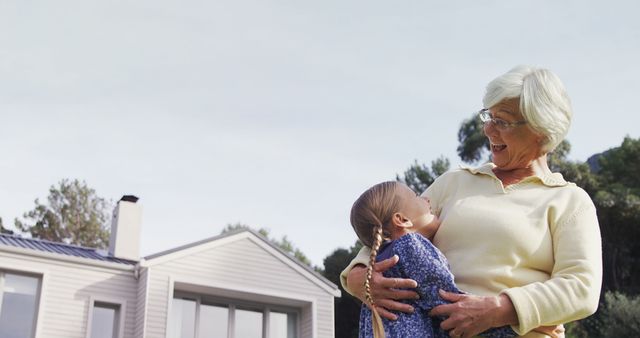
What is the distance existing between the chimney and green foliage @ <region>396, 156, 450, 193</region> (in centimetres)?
1552

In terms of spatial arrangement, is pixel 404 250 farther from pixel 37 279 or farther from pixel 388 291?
pixel 37 279

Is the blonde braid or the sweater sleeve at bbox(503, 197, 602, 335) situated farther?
the blonde braid

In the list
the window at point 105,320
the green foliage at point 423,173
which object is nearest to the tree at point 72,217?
the green foliage at point 423,173

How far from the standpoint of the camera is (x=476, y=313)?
2.48 m

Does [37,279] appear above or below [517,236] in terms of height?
above

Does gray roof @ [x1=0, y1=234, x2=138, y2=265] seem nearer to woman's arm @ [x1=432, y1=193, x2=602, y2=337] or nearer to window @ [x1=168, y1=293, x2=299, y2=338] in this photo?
window @ [x1=168, y1=293, x2=299, y2=338]

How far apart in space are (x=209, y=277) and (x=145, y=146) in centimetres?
1363

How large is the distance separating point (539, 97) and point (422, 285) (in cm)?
74

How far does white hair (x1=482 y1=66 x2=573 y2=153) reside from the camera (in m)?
2.77

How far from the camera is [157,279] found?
17078mm

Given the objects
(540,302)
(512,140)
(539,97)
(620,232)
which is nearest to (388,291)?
(540,302)

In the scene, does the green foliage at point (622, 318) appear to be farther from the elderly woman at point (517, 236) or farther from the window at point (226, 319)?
the elderly woman at point (517, 236)

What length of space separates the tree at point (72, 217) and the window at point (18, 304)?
1699cm

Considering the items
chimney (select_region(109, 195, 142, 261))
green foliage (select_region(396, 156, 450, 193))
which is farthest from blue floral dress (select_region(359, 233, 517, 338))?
green foliage (select_region(396, 156, 450, 193))
